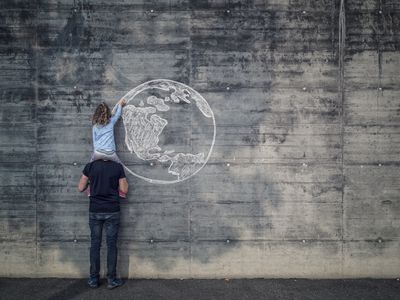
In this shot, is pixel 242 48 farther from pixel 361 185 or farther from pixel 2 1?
pixel 2 1

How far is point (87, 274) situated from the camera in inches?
234

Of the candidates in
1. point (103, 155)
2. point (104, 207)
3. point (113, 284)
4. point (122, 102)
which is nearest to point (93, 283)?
point (113, 284)

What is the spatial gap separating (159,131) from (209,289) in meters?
2.25

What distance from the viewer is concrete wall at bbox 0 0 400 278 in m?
5.91

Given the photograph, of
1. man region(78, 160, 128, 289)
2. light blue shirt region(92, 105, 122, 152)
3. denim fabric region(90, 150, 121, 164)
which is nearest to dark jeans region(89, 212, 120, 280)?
man region(78, 160, 128, 289)

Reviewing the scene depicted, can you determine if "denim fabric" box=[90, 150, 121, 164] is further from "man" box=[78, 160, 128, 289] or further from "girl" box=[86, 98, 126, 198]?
"man" box=[78, 160, 128, 289]

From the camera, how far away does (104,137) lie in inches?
223

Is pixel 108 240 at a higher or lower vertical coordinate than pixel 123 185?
lower

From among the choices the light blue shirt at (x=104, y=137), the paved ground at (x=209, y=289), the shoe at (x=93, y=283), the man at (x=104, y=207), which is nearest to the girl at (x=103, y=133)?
the light blue shirt at (x=104, y=137)

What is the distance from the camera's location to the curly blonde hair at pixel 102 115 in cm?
562

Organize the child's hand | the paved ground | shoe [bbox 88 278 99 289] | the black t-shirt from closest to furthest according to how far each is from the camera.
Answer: the paved ground
the black t-shirt
shoe [bbox 88 278 99 289]
the child's hand

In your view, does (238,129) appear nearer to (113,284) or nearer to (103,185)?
(103,185)

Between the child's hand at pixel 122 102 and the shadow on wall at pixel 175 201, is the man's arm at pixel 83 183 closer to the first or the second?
the shadow on wall at pixel 175 201

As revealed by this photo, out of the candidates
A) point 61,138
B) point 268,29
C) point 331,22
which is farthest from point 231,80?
point 61,138
